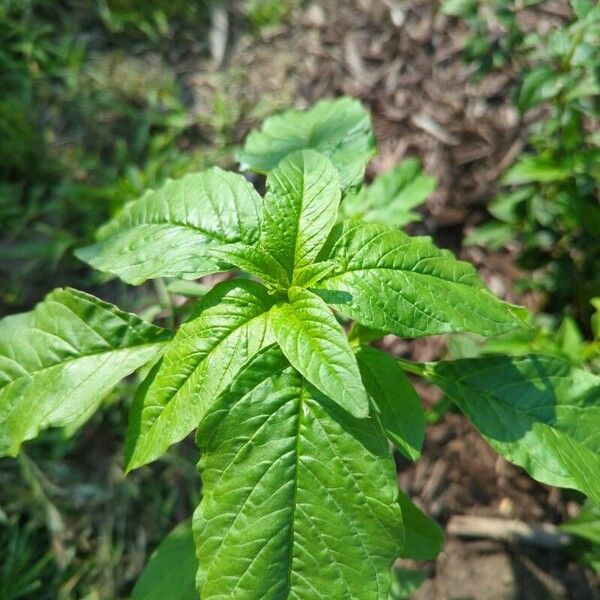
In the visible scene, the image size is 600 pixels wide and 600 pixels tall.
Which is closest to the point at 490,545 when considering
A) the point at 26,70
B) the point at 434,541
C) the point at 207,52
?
the point at 434,541

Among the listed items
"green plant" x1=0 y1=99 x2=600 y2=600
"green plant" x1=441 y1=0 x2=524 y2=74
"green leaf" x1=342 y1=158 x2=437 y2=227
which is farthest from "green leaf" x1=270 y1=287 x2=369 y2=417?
"green plant" x1=441 y1=0 x2=524 y2=74

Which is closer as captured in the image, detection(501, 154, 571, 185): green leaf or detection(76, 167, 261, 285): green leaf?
detection(76, 167, 261, 285): green leaf

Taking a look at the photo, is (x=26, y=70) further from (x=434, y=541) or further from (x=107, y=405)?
(x=434, y=541)

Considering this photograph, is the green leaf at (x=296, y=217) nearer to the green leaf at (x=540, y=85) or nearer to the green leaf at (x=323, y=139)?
the green leaf at (x=323, y=139)

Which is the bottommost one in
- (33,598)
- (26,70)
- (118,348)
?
(33,598)

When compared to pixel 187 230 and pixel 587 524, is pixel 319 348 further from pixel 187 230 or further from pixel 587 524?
pixel 587 524

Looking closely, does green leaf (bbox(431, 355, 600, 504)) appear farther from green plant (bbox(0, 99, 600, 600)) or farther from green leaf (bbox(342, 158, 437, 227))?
green leaf (bbox(342, 158, 437, 227))

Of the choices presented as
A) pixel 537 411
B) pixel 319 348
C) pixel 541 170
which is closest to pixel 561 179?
pixel 541 170
